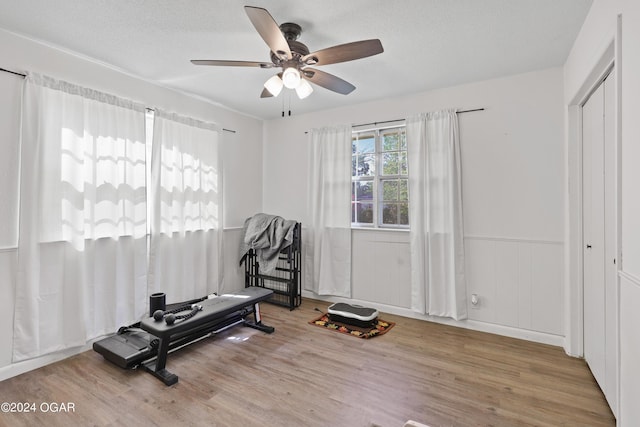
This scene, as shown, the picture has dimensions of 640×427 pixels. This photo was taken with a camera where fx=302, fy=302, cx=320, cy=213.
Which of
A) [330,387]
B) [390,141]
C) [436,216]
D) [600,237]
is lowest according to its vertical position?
[330,387]

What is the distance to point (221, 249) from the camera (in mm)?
3984

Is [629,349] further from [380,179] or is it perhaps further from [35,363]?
[35,363]

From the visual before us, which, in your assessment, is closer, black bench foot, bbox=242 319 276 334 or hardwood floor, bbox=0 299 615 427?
hardwood floor, bbox=0 299 615 427

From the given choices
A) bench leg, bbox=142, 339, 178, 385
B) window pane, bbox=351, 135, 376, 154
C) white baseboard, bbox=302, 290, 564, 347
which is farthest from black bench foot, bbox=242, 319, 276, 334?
window pane, bbox=351, 135, 376, 154

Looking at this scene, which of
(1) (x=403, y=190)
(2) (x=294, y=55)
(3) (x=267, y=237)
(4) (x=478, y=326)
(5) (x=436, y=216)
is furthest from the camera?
(3) (x=267, y=237)

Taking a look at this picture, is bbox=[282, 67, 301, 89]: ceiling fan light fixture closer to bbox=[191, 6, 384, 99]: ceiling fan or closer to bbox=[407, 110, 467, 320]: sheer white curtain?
bbox=[191, 6, 384, 99]: ceiling fan

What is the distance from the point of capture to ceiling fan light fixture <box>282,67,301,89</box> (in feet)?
6.88

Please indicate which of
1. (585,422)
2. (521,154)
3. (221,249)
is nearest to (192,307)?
(221,249)

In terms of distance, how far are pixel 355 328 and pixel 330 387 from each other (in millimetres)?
1099

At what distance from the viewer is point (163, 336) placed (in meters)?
2.29

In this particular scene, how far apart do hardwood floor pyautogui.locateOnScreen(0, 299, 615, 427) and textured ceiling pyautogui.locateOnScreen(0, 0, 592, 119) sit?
2633 mm

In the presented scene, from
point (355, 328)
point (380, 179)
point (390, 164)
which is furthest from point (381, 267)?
point (390, 164)

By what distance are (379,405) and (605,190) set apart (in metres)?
2.08

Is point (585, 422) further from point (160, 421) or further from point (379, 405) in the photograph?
point (160, 421)
